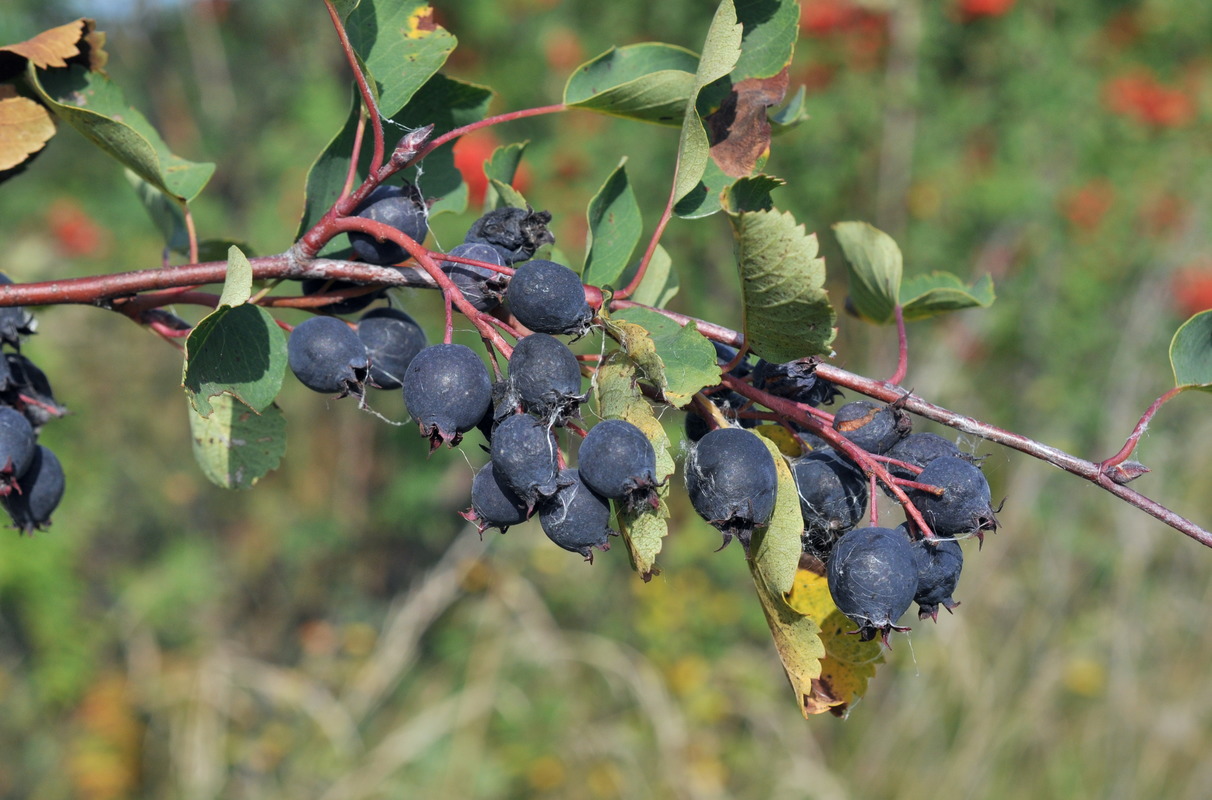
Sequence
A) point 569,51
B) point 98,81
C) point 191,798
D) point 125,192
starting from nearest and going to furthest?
point 98,81 < point 191,798 < point 569,51 < point 125,192

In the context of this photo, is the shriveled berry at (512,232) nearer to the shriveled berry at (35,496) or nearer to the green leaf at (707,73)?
the green leaf at (707,73)

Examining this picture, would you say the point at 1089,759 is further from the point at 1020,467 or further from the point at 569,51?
the point at 569,51

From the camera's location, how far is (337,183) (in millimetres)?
1062

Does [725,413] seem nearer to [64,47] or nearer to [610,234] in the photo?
[610,234]

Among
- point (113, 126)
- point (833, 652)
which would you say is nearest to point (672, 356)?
point (833, 652)

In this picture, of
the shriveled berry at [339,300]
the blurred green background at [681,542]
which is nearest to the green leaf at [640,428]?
the shriveled berry at [339,300]

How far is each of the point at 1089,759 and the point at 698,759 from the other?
1.51 meters

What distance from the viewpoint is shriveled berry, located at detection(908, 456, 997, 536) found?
81 cm

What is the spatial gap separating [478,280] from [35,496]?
618mm

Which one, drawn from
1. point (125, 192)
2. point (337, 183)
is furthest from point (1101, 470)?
point (125, 192)

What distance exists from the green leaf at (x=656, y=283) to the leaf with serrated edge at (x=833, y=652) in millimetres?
394

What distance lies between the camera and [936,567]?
2.73ft

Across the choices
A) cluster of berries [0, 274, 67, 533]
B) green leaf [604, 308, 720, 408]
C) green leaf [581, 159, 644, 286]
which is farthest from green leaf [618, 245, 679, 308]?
cluster of berries [0, 274, 67, 533]

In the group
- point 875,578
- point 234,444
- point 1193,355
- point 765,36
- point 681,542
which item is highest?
point 765,36
